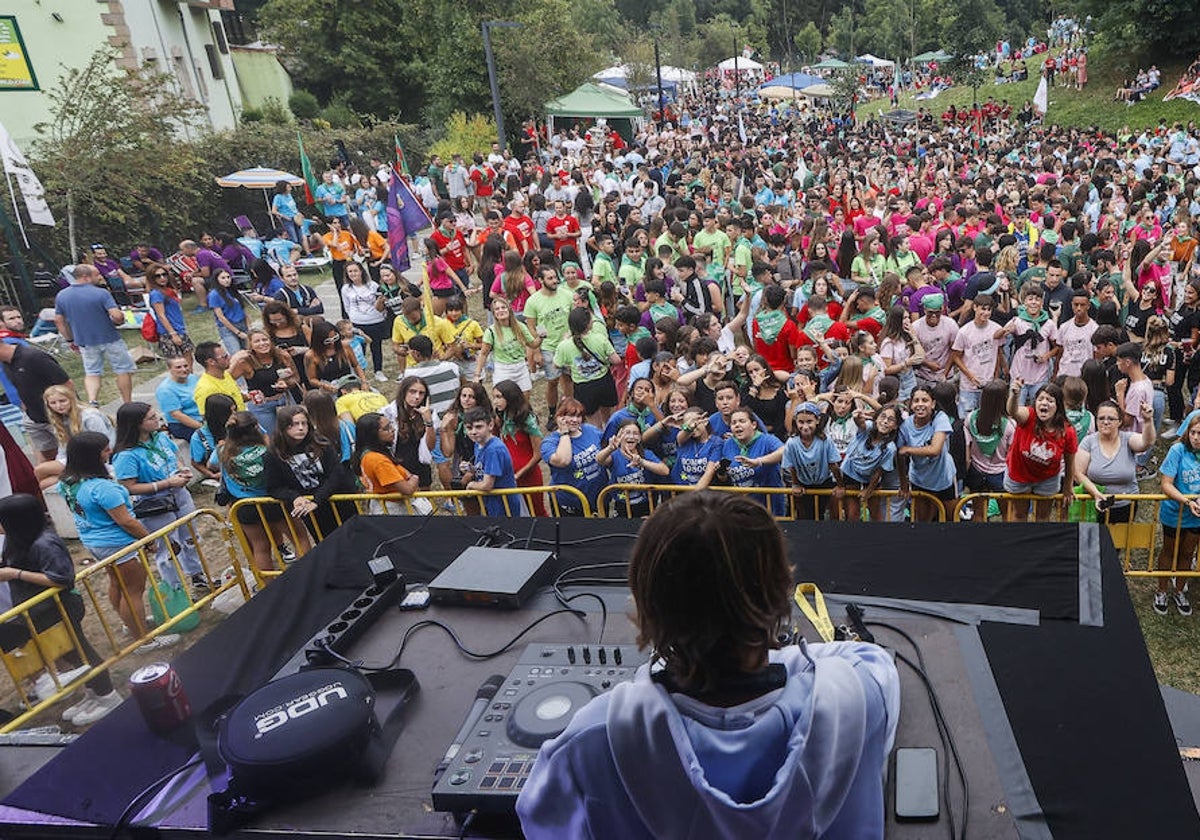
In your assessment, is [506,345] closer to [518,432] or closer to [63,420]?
[518,432]

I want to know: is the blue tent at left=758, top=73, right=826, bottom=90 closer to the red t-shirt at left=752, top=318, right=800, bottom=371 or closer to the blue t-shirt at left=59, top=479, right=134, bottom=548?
the red t-shirt at left=752, top=318, right=800, bottom=371

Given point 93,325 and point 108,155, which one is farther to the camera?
point 108,155

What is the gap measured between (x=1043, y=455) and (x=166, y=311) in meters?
10.3

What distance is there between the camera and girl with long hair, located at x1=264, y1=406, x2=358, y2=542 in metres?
5.77

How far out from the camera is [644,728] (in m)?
1.56

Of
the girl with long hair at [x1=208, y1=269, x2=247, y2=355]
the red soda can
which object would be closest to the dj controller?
the red soda can

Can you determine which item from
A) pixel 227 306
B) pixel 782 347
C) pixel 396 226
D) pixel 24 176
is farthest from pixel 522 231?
pixel 24 176

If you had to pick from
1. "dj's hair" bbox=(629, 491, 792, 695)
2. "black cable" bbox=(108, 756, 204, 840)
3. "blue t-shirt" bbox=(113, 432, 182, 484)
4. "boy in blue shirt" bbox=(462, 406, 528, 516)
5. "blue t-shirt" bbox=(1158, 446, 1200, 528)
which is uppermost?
"dj's hair" bbox=(629, 491, 792, 695)

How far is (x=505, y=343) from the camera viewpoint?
8.23 meters

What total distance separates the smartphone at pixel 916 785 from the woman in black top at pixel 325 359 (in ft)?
22.4

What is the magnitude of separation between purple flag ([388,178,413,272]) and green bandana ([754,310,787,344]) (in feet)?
19.4

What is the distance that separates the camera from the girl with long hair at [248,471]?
596 cm

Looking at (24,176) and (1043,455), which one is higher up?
(24,176)

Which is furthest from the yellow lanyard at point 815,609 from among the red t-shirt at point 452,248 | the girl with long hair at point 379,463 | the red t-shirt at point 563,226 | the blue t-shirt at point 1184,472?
the red t-shirt at point 563,226
